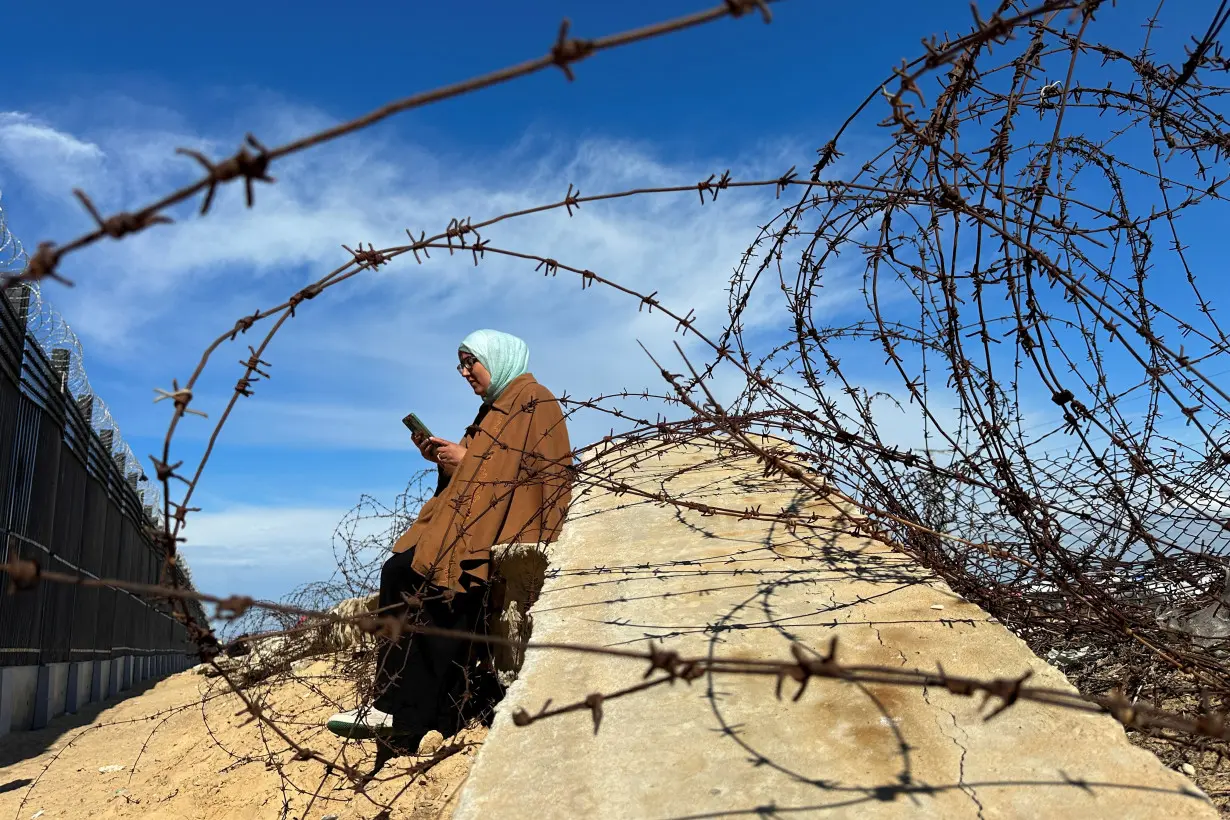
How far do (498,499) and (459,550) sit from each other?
0.31 meters

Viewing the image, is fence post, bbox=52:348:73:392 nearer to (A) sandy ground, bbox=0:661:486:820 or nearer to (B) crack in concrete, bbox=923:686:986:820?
(A) sandy ground, bbox=0:661:486:820

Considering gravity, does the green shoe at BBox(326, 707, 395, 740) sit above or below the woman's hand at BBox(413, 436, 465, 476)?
below

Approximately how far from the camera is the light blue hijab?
402 cm

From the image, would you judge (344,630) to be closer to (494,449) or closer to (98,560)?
(494,449)

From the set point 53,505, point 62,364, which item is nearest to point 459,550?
point 53,505

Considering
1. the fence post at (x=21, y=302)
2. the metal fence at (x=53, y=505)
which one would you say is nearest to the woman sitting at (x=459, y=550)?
the metal fence at (x=53, y=505)

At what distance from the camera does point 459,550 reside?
334 centimetres

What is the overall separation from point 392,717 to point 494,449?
3.82 feet

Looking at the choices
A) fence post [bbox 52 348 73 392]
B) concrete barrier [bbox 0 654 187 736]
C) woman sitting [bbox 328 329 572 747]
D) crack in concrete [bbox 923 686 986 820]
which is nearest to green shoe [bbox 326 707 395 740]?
woman sitting [bbox 328 329 572 747]

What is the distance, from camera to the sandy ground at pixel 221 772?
9.29 ft

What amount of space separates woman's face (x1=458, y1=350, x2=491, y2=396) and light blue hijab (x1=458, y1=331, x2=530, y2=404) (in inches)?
0.6

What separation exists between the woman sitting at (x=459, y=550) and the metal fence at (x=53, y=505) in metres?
1.66

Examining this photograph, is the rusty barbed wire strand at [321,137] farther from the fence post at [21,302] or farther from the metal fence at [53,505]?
the fence post at [21,302]

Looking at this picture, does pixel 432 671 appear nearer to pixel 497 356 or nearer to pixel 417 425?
pixel 417 425
